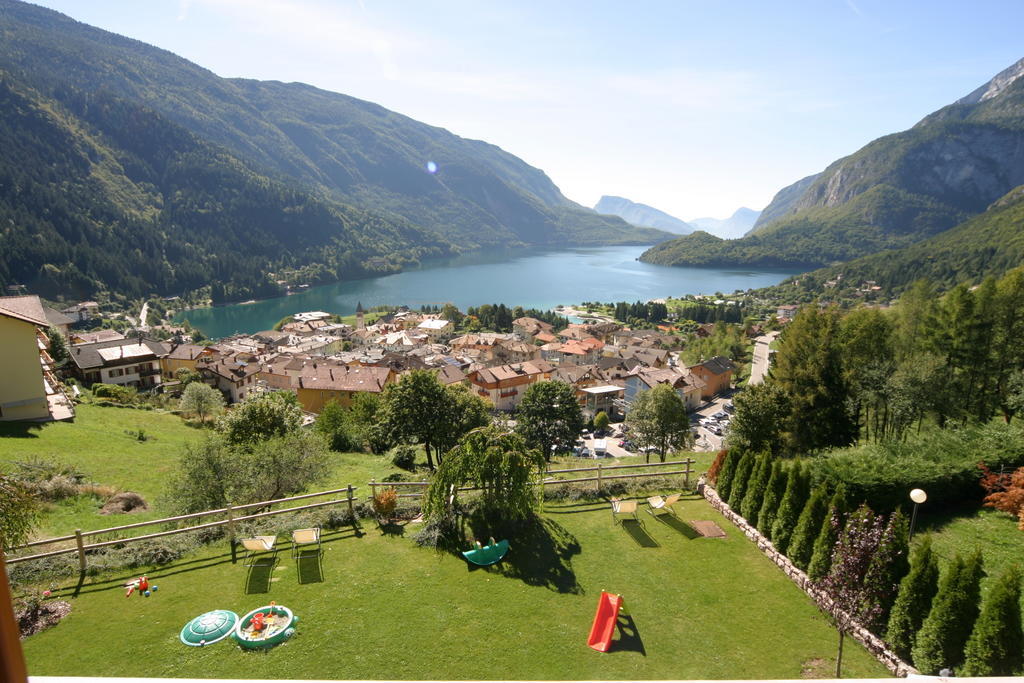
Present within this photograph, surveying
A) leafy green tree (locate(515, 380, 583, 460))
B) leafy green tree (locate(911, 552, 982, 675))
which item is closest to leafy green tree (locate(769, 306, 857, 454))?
leafy green tree (locate(515, 380, 583, 460))

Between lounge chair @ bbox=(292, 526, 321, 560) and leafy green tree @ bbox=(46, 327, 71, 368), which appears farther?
leafy green tree @ bbox=(46, 327, 71, 368)

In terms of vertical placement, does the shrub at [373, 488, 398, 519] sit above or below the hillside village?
above

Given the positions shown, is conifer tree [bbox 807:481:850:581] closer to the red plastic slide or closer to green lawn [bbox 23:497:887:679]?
green lawn [bbox 23:497:887:679]

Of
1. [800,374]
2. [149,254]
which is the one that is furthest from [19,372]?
[149,254]

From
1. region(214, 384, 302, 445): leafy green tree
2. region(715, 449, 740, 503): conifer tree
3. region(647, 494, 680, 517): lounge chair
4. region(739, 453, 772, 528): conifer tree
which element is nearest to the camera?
region(739, 453, 772, 528): conifer tree

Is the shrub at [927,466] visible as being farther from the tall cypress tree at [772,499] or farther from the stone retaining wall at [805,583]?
the stone retaining wall at [805,583]

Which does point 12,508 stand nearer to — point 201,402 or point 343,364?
point 201,402
